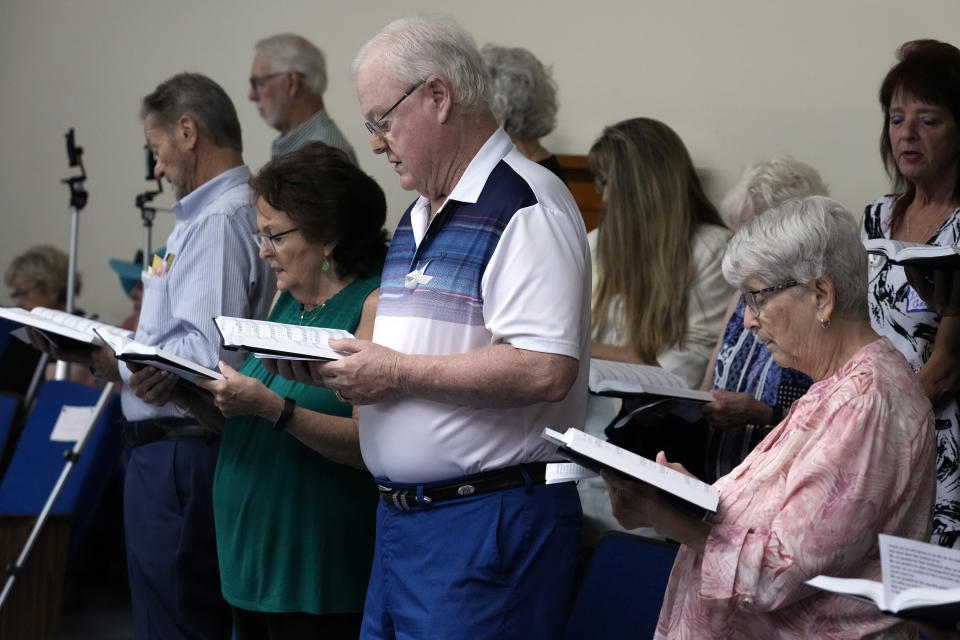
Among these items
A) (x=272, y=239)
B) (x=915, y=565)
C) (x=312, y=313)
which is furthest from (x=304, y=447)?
(x=915, y=565)

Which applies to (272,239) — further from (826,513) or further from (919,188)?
(919,188)

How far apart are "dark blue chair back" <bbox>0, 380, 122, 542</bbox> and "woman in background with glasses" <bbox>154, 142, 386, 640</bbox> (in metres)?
1.73

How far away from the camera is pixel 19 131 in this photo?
21.4ft

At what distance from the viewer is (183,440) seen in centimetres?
275

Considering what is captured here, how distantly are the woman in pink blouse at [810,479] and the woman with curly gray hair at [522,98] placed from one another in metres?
1.92

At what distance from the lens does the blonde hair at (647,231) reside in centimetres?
326

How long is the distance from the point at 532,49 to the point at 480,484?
289cm

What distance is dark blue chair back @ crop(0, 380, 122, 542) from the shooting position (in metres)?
4.03

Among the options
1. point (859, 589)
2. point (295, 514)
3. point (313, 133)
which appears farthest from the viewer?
point (313, 133)

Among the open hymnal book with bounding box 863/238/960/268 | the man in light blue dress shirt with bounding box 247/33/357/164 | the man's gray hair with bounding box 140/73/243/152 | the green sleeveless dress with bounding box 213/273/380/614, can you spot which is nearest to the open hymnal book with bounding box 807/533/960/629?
the open hymnal book with bounding box 863/238/960/268

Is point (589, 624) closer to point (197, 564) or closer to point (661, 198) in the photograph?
point (197, 564)

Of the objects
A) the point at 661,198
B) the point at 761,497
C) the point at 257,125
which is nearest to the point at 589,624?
the point at 761,497

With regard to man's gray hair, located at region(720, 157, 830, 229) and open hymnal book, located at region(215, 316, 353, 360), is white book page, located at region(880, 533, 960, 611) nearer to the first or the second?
open hymnal book, located at region(215, 316, 353, 360)

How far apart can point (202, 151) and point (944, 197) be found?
177cm
